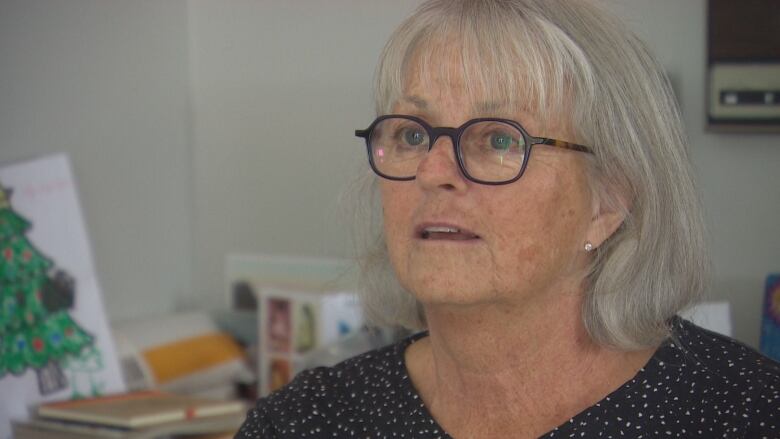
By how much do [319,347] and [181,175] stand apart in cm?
57

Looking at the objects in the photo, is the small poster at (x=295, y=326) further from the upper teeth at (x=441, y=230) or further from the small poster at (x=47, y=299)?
the upper teeth at (x=441, y=230)

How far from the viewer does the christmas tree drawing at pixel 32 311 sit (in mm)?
1883

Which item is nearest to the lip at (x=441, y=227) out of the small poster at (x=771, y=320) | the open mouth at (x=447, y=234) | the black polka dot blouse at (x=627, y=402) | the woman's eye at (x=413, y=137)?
the open mouth at (x=447, y=234)

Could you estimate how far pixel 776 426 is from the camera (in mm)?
1127

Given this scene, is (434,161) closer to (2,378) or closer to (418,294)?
(418,294)

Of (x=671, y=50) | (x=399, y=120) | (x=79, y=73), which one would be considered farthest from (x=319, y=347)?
(x=399, y=120)

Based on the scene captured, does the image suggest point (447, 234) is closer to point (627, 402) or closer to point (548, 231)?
point (548, 231)

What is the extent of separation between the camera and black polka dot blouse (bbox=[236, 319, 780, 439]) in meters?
1.17

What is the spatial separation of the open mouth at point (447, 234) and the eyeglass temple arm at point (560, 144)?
0.39ft

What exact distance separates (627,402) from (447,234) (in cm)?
28

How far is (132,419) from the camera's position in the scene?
1750mm

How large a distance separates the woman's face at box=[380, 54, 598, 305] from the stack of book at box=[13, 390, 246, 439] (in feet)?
2.49

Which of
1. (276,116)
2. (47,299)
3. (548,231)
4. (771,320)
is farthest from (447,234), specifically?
(276,116)

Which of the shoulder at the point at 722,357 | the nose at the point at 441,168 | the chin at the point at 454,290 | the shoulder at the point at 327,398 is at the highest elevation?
the nose at the point at 441,168
